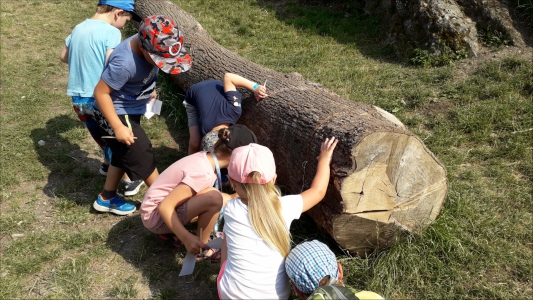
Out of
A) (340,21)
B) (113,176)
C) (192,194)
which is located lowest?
(113,176)

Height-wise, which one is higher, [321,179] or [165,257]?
[321,179]

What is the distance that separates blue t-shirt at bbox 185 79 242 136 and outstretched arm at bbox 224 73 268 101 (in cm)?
6

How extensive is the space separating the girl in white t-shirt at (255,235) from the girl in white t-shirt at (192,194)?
17.8 inches

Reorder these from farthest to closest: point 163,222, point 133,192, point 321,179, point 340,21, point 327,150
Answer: point 340,21 < point 133,192 < point 163,222 < point 327,150 < point 321,179

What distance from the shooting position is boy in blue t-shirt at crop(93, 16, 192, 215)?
11.1ft

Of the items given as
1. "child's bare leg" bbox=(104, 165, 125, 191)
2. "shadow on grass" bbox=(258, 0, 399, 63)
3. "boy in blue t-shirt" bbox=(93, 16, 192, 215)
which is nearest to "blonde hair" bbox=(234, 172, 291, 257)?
"boy in blue t-shirt" bbox=(93, 16, 192, 215)

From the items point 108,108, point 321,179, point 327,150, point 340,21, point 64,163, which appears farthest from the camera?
point 340,21

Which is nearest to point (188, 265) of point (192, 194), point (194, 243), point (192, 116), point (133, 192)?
point (194, 243)

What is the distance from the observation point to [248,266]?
2.53 meters

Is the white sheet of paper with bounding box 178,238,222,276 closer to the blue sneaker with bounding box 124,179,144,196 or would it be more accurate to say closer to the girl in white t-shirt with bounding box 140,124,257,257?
the girl in white t-shirt with bounding box 140,124,257,257

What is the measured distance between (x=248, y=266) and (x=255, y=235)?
6.6 inches

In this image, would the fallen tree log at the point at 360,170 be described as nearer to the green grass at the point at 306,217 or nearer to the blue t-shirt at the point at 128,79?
the green grass at the point at 306,217

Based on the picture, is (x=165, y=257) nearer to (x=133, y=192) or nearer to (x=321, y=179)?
(x=133, y=192)

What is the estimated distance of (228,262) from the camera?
2645 mm
